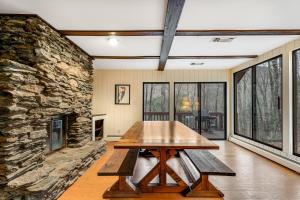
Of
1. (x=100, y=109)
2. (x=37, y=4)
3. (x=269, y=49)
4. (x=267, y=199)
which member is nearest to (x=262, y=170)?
(x=267, y=199)

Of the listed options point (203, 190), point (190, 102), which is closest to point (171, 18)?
point (203, 190)

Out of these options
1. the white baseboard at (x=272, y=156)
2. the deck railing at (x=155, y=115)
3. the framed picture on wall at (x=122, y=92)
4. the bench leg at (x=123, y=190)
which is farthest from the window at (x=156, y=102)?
the bench leg at (x=123, y=190)

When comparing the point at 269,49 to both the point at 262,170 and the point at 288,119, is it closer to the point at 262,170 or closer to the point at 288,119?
the point at 288,119

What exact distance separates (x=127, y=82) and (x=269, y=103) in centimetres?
425

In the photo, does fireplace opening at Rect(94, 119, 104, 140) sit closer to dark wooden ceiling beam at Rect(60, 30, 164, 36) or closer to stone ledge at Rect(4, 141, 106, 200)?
stone ledge at Rect(4, 141, 106, 200)

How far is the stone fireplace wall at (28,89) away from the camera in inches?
96.4

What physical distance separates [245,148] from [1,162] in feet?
18.4

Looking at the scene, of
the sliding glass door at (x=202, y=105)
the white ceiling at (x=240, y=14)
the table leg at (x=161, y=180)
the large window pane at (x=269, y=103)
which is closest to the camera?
the white ceiling at (x=240, y=14)

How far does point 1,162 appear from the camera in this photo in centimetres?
243

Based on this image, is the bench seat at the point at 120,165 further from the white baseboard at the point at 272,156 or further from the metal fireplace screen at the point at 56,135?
the white baseboard at the point at 272,156

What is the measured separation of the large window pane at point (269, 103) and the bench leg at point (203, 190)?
2796 mm

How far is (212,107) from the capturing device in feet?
25.0

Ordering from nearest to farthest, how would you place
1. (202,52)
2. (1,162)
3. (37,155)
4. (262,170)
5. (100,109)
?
(1,162), (37,155), (262,170), (202,52), (100,109)

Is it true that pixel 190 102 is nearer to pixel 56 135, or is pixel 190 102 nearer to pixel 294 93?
pixel 294 93
